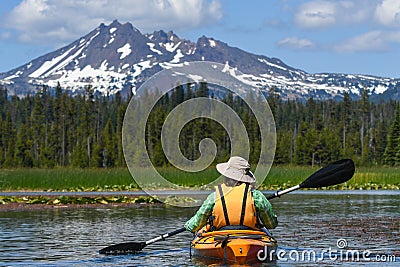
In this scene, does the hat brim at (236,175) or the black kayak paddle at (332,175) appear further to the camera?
the black kayak paddle at (332,175)

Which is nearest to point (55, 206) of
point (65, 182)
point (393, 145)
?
point (65, 182)

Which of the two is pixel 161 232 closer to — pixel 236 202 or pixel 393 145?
pixel 236 202

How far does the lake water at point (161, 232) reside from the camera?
56.4 ft

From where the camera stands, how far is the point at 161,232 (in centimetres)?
2264

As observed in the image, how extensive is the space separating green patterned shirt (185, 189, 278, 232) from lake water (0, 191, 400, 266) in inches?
29.5

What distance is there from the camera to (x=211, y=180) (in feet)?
151

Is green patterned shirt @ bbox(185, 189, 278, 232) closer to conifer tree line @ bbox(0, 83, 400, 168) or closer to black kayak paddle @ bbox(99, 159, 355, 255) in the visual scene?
black kayak paddle @ bbox(99, 159, 355, 255)

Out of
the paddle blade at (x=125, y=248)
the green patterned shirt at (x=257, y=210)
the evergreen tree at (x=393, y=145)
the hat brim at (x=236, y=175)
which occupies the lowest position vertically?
the paddle blade at (x=125, y=248)

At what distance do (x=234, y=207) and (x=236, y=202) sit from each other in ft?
0.35

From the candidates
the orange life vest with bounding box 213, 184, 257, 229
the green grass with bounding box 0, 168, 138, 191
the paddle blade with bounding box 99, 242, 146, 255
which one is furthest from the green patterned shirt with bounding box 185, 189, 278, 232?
the green grass with bounding box 0, 168, 138, 191

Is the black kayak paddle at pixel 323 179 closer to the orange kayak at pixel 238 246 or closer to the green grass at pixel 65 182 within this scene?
the orange kayak at pixel 238 246

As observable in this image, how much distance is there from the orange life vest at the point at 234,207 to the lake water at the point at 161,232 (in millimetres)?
1134

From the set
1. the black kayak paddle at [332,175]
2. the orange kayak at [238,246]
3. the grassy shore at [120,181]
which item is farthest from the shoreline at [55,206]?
the orange kayak at [238,246]

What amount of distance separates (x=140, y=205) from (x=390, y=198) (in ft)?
37.4
